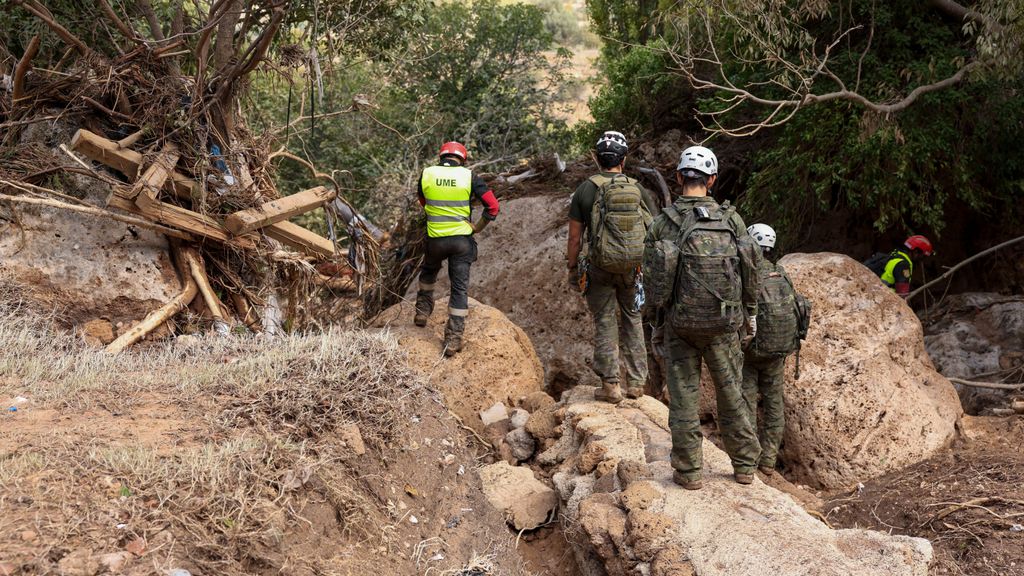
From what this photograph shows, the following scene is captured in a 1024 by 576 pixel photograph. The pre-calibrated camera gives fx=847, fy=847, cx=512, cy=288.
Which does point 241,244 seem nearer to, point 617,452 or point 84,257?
point 84,257

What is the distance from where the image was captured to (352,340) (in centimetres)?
580

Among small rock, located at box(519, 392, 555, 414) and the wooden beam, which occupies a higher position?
the wooden beam

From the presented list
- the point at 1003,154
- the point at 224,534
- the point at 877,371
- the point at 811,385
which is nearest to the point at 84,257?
the point at 224,534

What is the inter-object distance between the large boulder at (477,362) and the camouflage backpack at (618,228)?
1661mm

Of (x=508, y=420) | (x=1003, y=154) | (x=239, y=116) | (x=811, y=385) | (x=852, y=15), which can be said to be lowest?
(x=508, y=420)

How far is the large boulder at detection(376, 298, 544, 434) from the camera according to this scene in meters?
7.41

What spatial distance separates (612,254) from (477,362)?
186cm

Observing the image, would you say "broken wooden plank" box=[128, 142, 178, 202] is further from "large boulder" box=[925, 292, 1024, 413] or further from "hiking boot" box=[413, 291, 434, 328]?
"large boulder" box=[925, 292, 1024, 413]

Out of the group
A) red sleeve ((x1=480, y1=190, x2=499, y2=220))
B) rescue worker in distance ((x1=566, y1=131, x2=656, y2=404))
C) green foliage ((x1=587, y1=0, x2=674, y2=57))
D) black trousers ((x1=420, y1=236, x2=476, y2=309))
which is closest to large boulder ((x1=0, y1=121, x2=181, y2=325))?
black trousers ((x1=420, y1=236, x2=476, y2=309))

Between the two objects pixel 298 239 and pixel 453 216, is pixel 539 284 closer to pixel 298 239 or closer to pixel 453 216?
pixel 453 216

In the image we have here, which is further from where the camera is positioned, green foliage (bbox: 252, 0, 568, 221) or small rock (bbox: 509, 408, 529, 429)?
green foliage (bbox: 252, 0, 568, 221)

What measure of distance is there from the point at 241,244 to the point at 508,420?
124 inches

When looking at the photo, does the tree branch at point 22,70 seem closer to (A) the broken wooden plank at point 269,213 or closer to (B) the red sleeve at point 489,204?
(A) the broken wooden plank at point 269,213

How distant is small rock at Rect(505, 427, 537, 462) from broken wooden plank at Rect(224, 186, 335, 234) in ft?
10.1
